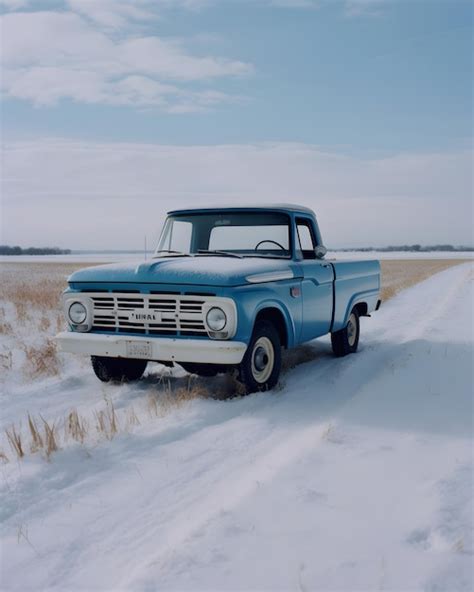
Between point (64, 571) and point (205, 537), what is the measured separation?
0.68 meters

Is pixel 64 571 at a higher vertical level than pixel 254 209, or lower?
lower

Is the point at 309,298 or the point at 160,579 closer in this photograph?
the point at 160,579

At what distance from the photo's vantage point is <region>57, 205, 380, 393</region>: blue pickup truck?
5.39 meters

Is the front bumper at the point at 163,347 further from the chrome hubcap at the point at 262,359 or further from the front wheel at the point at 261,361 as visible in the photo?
the chrome hubcap at the point at 262,359

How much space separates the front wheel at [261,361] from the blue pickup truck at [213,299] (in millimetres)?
10

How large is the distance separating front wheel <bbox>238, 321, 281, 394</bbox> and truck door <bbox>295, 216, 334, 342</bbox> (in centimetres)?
67

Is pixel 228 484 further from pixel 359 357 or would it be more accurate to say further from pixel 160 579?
pixel 359 357

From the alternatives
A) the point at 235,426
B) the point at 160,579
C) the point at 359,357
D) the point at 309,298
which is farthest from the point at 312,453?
the point at 359,357

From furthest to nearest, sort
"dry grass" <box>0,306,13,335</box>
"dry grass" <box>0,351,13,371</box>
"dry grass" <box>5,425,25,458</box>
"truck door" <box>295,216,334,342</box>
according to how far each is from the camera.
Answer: "dry grass" <box>0,306,13,335</box> → "dry grass" <box>0,351,13,371</box> → "truck door" <box>295,216,334,342</box> → "dry grass" <box>5,425,25,458</box>

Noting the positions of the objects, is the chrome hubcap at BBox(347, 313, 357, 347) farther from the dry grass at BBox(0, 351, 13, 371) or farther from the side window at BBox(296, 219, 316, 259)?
the dry grass at BBox(0, 351, 13, 371)

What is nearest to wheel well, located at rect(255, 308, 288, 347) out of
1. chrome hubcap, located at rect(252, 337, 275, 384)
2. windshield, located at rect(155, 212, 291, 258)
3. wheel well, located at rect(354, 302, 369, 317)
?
chrome hubcap, located at rect(252, 337, 275, 384)

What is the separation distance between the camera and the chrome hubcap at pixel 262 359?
18.9ft

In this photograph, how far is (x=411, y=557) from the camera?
9.22ft

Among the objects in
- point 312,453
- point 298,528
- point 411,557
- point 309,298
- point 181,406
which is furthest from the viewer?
point 309,298
